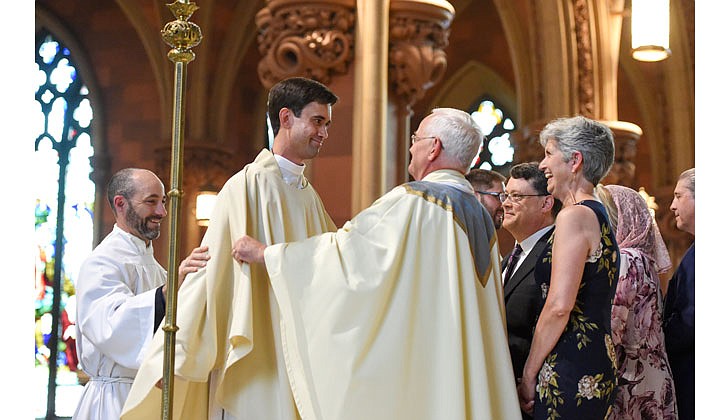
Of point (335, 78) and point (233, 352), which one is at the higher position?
point (335, 78)

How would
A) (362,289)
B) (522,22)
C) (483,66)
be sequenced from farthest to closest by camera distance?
(483,66) → (522,22) → (362,289)

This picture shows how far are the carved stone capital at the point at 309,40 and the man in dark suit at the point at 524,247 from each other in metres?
2.01

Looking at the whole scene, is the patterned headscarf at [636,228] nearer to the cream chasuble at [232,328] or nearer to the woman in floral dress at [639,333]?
the woman in floral dress at [639,333]

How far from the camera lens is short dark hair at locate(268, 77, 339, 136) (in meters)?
4.38

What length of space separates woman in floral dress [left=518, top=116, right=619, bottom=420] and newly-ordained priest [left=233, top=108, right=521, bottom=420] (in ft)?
0.43

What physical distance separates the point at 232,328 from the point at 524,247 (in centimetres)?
140

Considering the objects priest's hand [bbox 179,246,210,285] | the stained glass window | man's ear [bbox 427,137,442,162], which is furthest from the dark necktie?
the stained glass window

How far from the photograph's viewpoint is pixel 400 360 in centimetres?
400

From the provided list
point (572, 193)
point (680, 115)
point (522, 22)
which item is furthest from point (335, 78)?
point (680, 115)

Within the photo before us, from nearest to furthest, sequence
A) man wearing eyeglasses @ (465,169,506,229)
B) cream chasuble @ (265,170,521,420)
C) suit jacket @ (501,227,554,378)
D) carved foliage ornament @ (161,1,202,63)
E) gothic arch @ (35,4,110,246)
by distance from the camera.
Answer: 1. carved foliage ornament @ (161,1,202,63)
2. cream chasuble @ (265,170,521,420)
3. suit jacket @ (501,227,554,378)
4. man wearing eyeglasses @ (465,169,506,229)
5. gothic arch @ (35,4,110,246)

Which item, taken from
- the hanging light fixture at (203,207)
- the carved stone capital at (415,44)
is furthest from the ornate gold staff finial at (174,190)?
the hanging light fixture at (203,207)

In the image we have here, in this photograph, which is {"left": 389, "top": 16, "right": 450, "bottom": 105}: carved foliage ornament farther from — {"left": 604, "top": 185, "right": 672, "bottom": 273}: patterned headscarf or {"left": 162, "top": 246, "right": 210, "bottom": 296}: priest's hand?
{"left": 162, "top": 246, "right": 210, "bottom": 296}: priest's hand

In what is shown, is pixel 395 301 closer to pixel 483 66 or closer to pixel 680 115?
pixel 680 115

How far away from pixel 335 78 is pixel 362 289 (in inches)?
116
